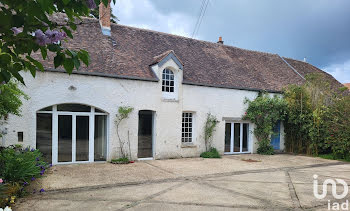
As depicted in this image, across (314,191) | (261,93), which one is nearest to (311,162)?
(261,93)

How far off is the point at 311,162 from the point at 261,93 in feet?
16.0

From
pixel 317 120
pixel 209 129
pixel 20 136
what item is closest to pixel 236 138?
pixel 209 129

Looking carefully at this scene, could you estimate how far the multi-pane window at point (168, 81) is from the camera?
13588 mm

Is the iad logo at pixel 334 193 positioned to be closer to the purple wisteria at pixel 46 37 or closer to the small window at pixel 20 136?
the purple wisteria at pixel 46 37

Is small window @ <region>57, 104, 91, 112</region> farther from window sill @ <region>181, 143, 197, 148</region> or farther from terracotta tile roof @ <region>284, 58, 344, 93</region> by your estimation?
terracotta tile roof @ <region>284, 58, 344, 93</region>

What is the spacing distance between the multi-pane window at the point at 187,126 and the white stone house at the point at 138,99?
0.05 meters

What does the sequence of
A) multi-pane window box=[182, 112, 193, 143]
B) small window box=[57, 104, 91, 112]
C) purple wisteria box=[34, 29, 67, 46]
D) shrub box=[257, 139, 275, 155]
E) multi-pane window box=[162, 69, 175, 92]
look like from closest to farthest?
1. purple wisteria box=[34, 29, 67, 46]
2. small window box=[57, 104, 91, 112]
3. multi-pane window box=[162, 69, 175, 92]
4. multi-pane window box=[182, 112, 193, 143]
5. shrub box=[257, 139, 275, 155]

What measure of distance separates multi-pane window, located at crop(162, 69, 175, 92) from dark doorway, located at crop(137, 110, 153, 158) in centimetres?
148

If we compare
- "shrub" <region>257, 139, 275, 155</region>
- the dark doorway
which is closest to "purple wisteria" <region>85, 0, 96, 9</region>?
the dark doorway

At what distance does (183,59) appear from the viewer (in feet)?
51.4

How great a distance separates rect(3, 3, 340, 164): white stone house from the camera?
1095cm

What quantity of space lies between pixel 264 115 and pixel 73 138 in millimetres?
10633

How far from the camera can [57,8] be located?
6.95ft

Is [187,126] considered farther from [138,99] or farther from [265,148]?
[265,148]
